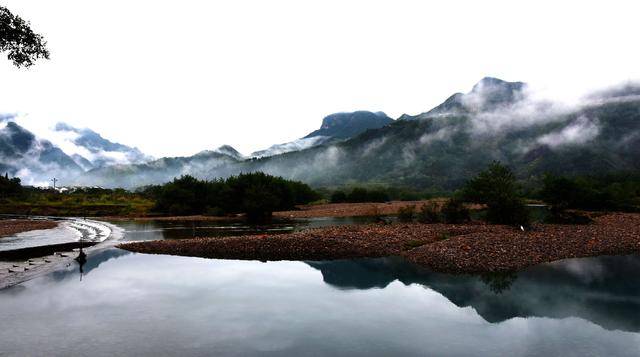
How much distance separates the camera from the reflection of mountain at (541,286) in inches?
963

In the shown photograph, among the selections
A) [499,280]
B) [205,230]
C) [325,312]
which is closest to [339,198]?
[205,230]

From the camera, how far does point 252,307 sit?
26172 millimetres

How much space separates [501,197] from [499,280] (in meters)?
37.2

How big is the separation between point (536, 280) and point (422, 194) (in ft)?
556

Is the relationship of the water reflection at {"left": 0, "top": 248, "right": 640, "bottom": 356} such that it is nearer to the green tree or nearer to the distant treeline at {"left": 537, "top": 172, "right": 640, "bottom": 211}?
the green tree

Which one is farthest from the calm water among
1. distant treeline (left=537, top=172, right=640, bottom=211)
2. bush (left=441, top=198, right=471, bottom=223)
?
distant treeline (left=537, top=172, right=640, bottom=211)

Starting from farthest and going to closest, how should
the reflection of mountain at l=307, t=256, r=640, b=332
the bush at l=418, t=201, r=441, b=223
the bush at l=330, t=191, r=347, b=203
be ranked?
the bush at l=330, t=191, r=347, b=203 < the bush at l=418, t=201, r=441, b=223 < the reflection of mountain at l=307, t=256, r=640, b=332

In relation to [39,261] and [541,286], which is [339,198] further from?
[541,286]

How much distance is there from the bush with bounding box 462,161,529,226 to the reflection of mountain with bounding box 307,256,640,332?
22840 millimetres

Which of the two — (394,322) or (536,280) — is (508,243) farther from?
(394,322)

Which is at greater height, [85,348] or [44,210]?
[44,210]

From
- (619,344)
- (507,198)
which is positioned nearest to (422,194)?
(507,198)

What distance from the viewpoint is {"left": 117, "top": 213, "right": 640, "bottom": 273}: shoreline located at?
3803cm

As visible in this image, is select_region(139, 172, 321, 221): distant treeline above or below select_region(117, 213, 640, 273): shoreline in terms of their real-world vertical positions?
above
